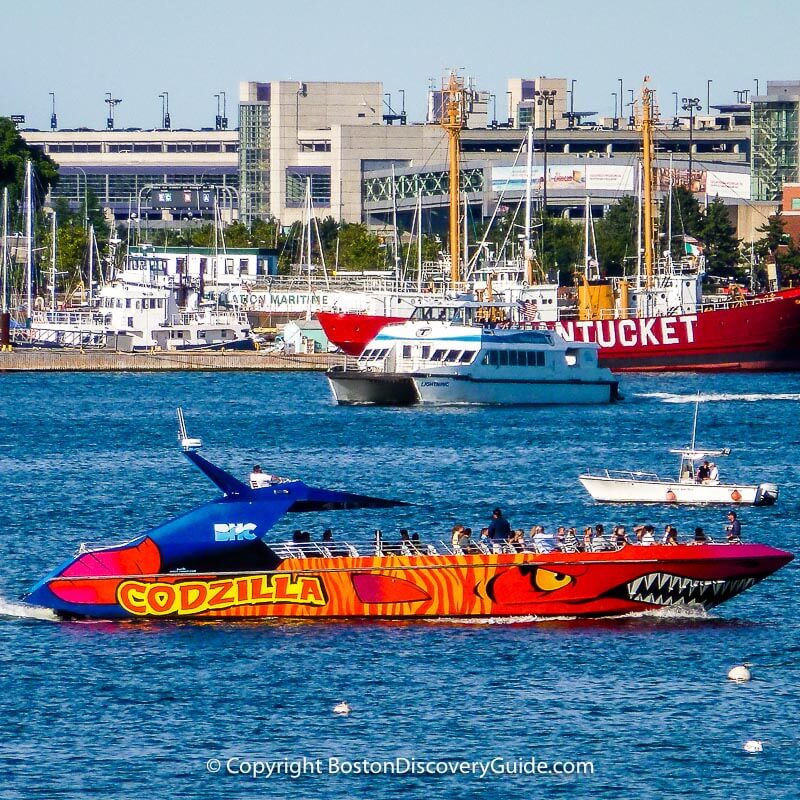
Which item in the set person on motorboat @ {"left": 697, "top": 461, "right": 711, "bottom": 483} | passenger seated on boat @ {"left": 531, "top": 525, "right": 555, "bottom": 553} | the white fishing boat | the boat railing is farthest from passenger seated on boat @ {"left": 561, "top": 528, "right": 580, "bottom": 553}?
person on motorboat @ {"left": 697, "top": 461, "right": 711, "bottom": 483}

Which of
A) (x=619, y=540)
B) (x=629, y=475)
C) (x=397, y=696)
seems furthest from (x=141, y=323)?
(x=397, y=696)

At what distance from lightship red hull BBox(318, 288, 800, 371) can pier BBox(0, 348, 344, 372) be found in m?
10.7

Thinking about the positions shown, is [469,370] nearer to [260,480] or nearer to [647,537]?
[260,480]

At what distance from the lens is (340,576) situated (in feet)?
140

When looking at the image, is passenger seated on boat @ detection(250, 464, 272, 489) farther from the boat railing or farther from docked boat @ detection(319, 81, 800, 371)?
docked boat @ detection(319, 81, 800, 371)

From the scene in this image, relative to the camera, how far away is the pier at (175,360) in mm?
141000

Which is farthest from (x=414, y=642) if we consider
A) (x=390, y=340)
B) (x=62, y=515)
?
(x=390, y=340)

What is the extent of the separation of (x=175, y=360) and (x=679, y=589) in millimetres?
102765

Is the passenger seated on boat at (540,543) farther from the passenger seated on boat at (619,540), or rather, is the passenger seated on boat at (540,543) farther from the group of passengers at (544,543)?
the passenger seated on boat at (619,540)

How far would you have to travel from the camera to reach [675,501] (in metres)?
67.0

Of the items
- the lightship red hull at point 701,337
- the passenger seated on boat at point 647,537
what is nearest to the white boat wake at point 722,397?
the lightship red hull at point 701,337

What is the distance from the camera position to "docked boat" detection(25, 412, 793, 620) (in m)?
42.4

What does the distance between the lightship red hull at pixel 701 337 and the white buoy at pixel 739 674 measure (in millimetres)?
92693

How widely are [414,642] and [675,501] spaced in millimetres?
26646
